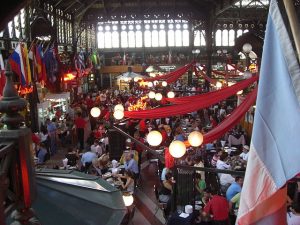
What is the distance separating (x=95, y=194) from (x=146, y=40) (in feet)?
128

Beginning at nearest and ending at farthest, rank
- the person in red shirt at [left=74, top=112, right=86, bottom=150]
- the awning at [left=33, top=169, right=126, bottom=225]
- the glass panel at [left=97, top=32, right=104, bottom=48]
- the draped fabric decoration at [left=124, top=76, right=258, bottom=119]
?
the awning at [left=33, top=169, right=126, bottom=225]
the draped fabric decoration at [left=124, top=76, right=258, bottom=119]
the person in red shirt at [left=74, top=112, right=86, bottom=150]
the glass panel at [left=97, top=32, right=104, bottom=48]

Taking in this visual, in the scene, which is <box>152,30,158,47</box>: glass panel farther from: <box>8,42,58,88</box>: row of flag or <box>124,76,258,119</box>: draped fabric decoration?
<box>124,76,258,119</box>: draped fabric decoration

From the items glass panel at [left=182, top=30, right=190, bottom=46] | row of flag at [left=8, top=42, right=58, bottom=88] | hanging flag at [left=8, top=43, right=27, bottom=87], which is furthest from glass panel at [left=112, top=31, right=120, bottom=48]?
hanging flag at [left=8, top=43, right=27, bottom=87]

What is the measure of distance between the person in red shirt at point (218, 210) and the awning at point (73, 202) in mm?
5083

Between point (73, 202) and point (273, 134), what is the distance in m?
1.63

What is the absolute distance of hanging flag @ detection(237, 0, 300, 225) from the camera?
110 inches

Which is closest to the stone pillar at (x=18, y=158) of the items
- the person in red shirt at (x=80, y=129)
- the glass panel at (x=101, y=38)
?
the person in red shirt at (x=80, y=129)

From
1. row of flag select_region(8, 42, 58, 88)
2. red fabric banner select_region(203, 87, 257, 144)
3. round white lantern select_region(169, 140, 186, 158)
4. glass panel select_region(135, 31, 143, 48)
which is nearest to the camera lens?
round white lantern select_region(169, 140, 186, 158)

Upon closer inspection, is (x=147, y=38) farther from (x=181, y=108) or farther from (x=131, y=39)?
(x=181, y=108)

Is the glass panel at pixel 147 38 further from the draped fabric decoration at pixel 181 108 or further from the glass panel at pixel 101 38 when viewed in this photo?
the draped fabric decoration at pixel 181 108

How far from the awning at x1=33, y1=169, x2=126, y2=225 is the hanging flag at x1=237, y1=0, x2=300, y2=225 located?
1070mm

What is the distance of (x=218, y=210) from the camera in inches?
322

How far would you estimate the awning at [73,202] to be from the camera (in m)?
2.71

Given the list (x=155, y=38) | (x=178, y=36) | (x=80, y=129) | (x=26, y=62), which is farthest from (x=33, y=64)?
(x=178, y=36)
